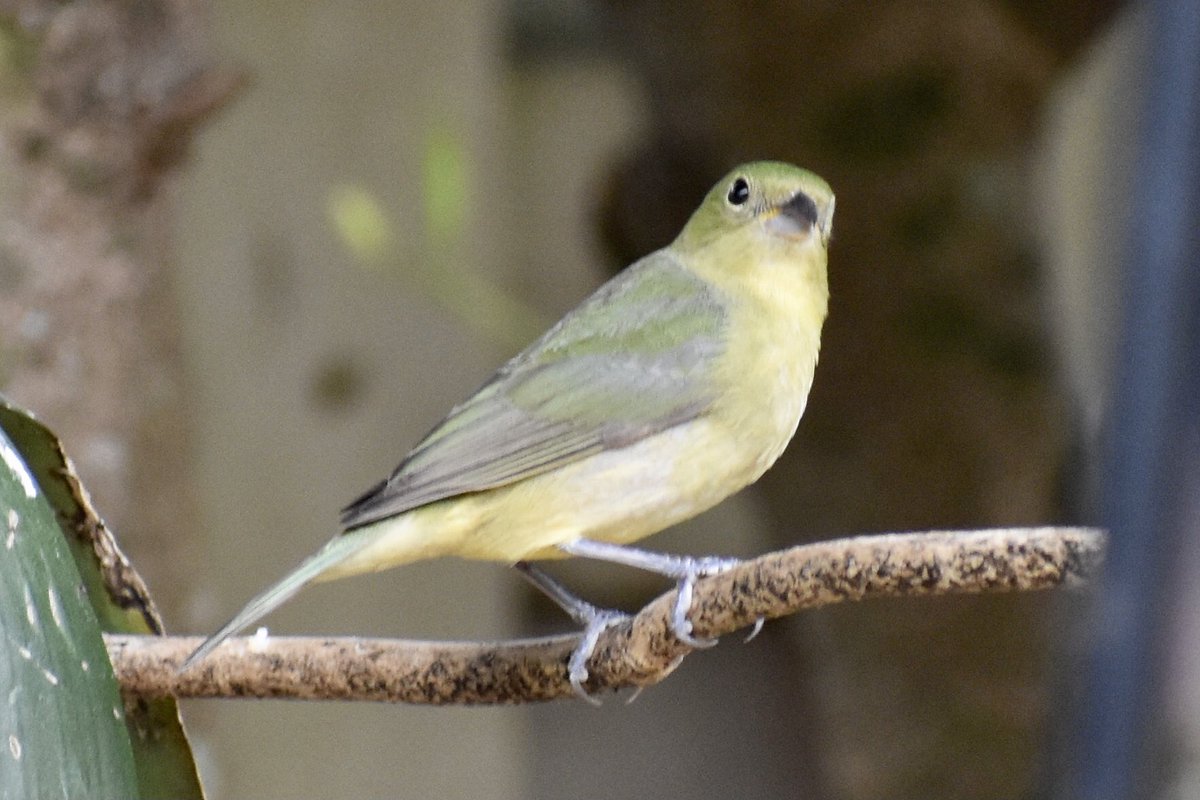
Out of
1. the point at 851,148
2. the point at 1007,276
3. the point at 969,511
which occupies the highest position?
the point at 851,148

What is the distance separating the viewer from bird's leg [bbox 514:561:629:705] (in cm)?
177

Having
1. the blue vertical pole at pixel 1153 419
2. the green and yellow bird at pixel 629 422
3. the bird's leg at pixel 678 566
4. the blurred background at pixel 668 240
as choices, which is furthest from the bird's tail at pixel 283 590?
the blurred background at pixel 668 240

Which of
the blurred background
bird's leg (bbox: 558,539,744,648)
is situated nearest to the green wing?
bird's leg (bbox: 558,539,744,648)

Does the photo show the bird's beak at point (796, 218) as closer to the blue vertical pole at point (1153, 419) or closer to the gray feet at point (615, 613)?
the gray feet at point (615, 613)

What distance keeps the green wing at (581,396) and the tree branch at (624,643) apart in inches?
7.7

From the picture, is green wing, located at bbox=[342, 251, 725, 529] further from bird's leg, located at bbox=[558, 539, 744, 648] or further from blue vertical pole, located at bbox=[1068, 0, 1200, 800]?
blue vertical pole, located at bbox=[1068, 0, 1200, 800]

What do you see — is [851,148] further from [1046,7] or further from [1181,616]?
[1181,616]

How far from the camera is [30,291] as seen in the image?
9.10ft

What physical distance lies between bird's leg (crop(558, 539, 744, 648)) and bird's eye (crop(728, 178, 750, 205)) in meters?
0.61

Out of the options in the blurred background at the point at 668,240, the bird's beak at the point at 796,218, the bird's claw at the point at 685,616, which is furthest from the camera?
the blurred background at the point at 668,240

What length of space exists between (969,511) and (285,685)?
2.66m

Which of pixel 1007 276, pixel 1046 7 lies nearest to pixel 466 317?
pixel 1007 276

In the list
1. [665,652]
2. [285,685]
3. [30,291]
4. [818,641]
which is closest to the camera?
[665,652]

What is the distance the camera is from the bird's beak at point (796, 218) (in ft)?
7.34
